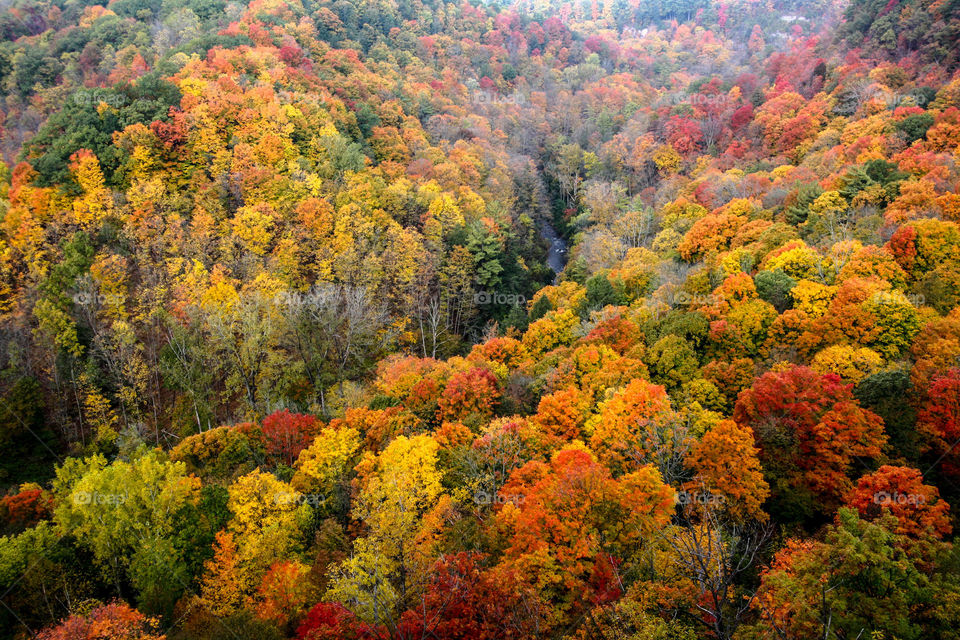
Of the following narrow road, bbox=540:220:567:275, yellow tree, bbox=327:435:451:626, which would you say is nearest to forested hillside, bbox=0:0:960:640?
yellow tree, bbox=327:435:451:626

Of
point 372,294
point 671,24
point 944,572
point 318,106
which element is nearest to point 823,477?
point 944,572

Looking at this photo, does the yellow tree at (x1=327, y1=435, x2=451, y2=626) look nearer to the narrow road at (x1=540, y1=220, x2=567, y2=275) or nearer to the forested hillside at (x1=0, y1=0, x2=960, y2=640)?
the forested hillside at (x1=0, y1=0, x2=960, y2=640)

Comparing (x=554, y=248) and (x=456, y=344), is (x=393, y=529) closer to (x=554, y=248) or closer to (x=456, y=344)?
(x=456, y=344)

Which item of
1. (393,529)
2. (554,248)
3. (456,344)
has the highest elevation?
(393,529)

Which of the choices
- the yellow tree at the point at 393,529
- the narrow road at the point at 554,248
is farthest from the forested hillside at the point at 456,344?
the narrow road at the point at 554,248

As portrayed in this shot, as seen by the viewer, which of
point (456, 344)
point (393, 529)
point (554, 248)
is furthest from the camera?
point (554, 248)

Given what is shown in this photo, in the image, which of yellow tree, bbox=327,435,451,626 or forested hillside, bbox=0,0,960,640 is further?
yellow tree, bbox=327,435,451,626

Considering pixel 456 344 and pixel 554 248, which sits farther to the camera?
pixel 554 248

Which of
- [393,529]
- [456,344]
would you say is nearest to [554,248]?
[456,344]

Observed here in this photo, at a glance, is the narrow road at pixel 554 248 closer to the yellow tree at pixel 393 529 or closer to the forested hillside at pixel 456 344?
the forested hillside at pixel 456 344
